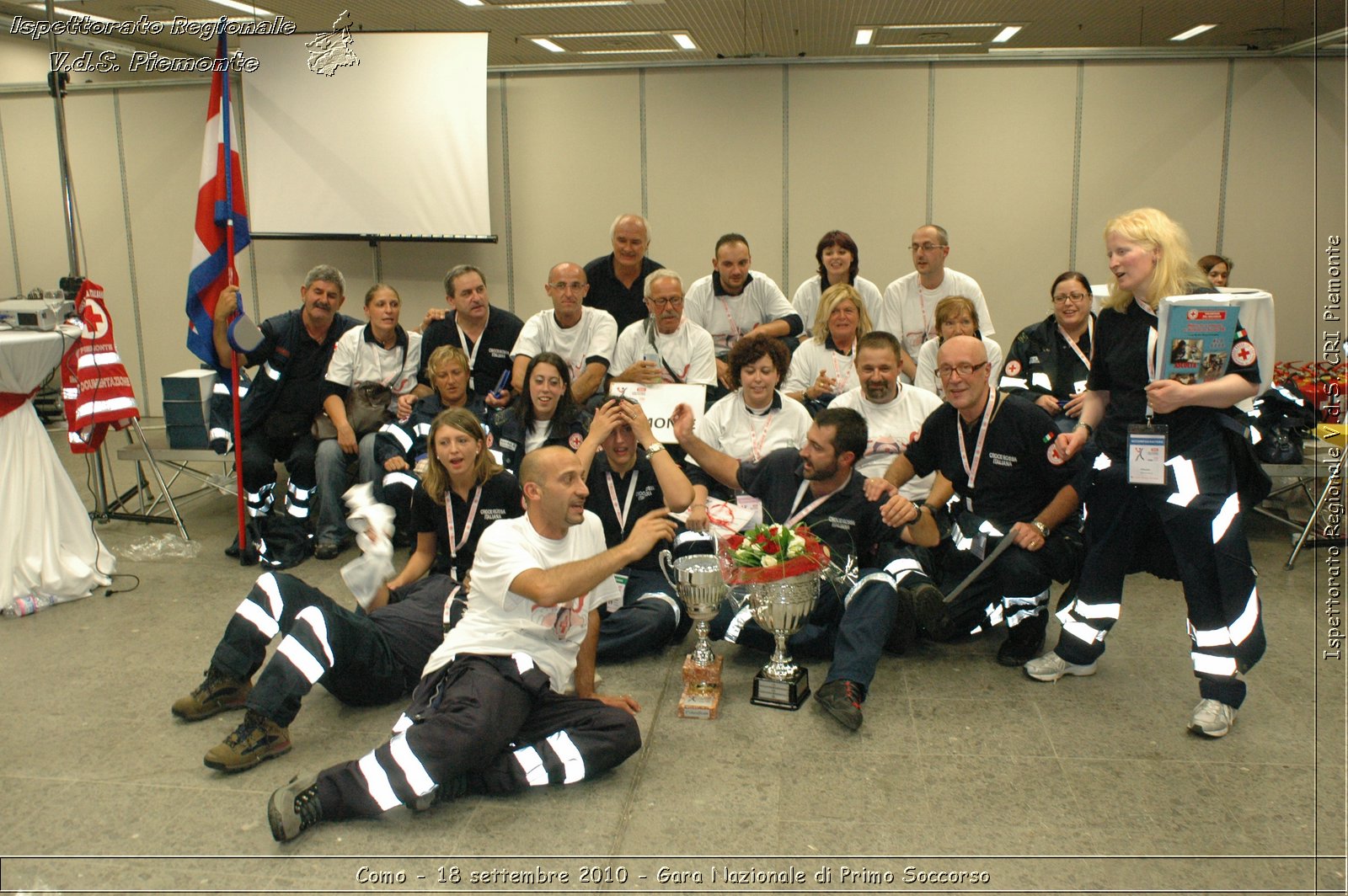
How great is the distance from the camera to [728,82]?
23.3 ft

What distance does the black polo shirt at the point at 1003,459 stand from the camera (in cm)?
386

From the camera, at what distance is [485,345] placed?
5719mm

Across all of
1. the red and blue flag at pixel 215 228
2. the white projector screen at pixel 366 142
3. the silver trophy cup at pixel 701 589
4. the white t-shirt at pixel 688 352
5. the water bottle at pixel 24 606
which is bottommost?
the water bottle at pixel 24 606

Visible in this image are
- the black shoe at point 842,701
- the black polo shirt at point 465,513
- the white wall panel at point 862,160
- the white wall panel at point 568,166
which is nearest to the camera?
the black shoe at point 842,701

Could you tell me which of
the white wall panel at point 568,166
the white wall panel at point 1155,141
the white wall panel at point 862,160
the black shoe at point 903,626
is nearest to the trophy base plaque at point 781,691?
the black shoe at point 903,626

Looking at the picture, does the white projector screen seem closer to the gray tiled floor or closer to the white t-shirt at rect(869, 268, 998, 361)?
the white t-shirt at rect(869, 268, 998, 361)

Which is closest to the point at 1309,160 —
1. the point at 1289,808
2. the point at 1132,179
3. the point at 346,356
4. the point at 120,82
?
the point at 1132,179

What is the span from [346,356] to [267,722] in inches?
116

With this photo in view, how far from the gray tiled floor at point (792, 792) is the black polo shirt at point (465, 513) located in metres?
0.70

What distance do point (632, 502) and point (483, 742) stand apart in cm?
163

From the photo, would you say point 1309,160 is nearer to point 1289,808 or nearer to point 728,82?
point 728,82

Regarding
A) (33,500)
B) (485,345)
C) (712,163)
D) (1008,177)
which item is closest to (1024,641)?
(485,345)

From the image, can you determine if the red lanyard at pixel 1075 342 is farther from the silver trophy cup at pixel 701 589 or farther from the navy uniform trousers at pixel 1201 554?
the silver trophy cup at pixel 701 589

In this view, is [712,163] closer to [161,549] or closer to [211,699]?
[161,549]
